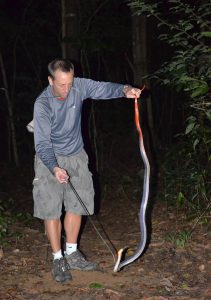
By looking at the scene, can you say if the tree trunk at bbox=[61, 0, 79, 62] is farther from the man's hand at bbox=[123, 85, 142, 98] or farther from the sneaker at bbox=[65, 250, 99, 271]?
the sneaker at bbox=[65, 250, 99, 271]

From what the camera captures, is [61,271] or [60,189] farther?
[60,189]

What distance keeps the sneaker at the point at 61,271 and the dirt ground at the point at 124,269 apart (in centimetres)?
Result: 6

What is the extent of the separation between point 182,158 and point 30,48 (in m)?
9.24

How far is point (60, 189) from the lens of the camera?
179 inches

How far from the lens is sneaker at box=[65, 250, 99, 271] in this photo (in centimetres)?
464

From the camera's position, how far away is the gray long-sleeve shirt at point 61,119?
13.8 feet

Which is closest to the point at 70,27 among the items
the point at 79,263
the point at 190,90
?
the point at 190,90

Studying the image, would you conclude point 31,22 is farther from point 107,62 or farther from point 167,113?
point 167,113

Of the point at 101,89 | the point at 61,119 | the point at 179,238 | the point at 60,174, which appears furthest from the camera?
the point at 179,238

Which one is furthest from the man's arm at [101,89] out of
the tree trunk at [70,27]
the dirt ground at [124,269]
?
the tree trunk at [70,27]

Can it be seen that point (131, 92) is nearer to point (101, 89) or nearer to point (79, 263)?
point (101, 89)

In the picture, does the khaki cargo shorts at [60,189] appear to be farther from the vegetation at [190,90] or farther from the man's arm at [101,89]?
the vegetation at [190,90]

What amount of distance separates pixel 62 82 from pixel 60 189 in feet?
3.66

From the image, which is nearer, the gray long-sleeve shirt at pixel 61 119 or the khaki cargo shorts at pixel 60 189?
the gray long-sleeve shirt at pixel 61 119
